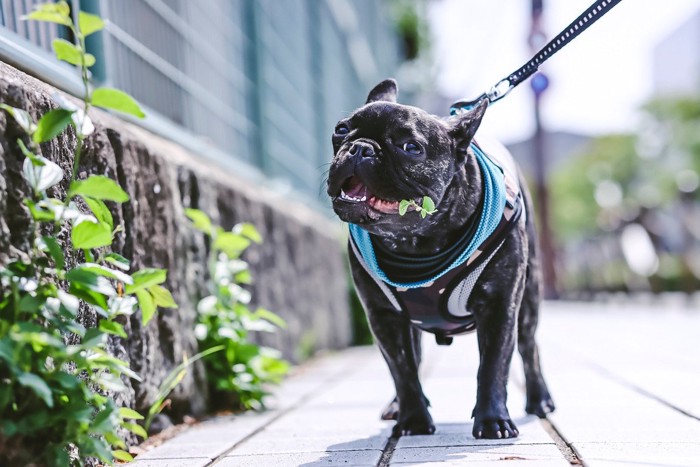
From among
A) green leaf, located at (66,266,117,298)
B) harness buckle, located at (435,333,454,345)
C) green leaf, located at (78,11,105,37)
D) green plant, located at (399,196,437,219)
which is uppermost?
Answer: green leaf, located at (78,11,105,37)

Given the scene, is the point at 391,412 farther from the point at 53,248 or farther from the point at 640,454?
the point at 53,248

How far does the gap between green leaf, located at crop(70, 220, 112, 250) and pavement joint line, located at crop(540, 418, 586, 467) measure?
4.48 ft

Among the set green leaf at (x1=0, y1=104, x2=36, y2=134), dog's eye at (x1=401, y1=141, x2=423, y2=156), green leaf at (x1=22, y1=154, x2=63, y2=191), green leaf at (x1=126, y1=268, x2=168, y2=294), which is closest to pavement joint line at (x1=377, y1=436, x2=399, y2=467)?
green leaf at (x1=126, y1=268, x2=168, y2=294)

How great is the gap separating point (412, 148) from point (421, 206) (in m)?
0.18

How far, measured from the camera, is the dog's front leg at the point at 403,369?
300 cm

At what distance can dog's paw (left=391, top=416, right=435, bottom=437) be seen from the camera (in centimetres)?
299

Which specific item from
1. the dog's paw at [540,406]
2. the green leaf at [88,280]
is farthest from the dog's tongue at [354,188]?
the dog's paw at [540,406]

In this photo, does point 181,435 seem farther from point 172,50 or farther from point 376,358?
point 376,358

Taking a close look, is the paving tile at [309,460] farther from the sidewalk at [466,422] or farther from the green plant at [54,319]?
the green plant at [54,319]

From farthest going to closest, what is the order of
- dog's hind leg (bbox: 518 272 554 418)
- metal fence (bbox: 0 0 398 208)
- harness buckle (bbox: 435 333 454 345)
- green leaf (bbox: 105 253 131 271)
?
metal fence (bbox: 0 0 398 208)
dog's hind leg (bbox: 518 272 554 418)
harness buckle (bbox: 435 333 454 345)
green leaf (bbox: 105 253 131 271)

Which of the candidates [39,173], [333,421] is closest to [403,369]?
[333,421]

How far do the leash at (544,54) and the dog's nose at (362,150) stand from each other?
70 centimetres

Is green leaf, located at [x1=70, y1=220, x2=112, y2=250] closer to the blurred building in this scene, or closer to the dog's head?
the dog's head

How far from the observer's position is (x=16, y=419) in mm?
2021
